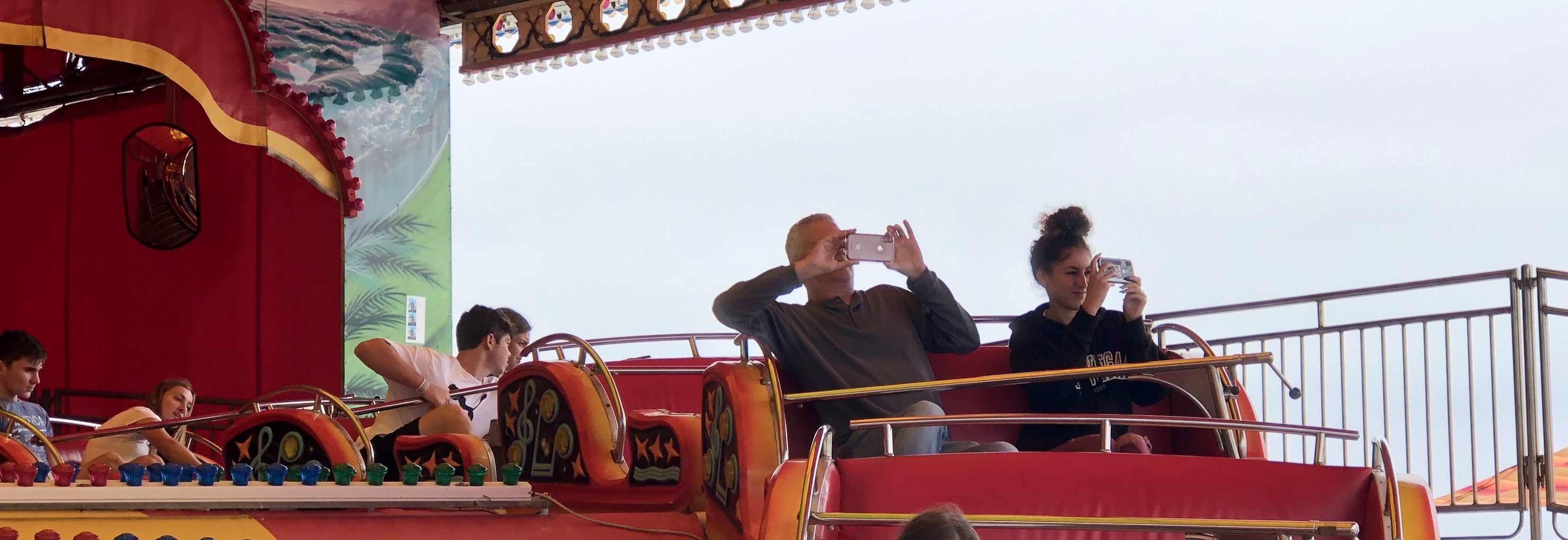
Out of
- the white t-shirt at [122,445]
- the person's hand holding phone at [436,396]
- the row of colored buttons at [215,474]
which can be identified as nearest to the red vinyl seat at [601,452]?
the row of colored buttons at [215,474]

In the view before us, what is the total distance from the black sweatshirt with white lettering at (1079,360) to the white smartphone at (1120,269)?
3.5 inches

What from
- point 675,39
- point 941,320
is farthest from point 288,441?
point 675,39

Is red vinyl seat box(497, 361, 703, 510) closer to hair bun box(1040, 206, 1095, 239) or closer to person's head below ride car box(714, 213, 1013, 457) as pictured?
person's head below ride car box(714, 213, 1013, 457)

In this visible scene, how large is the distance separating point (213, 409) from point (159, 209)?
108 centimetres

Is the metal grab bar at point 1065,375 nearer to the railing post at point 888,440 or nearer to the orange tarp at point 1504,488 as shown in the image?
the railing post at point 888,440

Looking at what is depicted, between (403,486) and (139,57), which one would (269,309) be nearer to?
(139,57)

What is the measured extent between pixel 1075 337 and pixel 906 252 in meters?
0.41

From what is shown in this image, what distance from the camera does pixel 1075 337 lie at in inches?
122

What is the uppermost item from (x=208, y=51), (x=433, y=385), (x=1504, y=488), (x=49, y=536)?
(x=208, y=51)

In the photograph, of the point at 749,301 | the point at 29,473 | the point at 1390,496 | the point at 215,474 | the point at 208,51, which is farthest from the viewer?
the point at 208,51

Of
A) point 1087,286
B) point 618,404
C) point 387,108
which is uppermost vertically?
point 387,108

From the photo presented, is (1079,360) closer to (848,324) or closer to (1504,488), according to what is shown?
(848,324)

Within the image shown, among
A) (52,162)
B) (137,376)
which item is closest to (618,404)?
(137,376)

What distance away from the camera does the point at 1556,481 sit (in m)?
4.17
